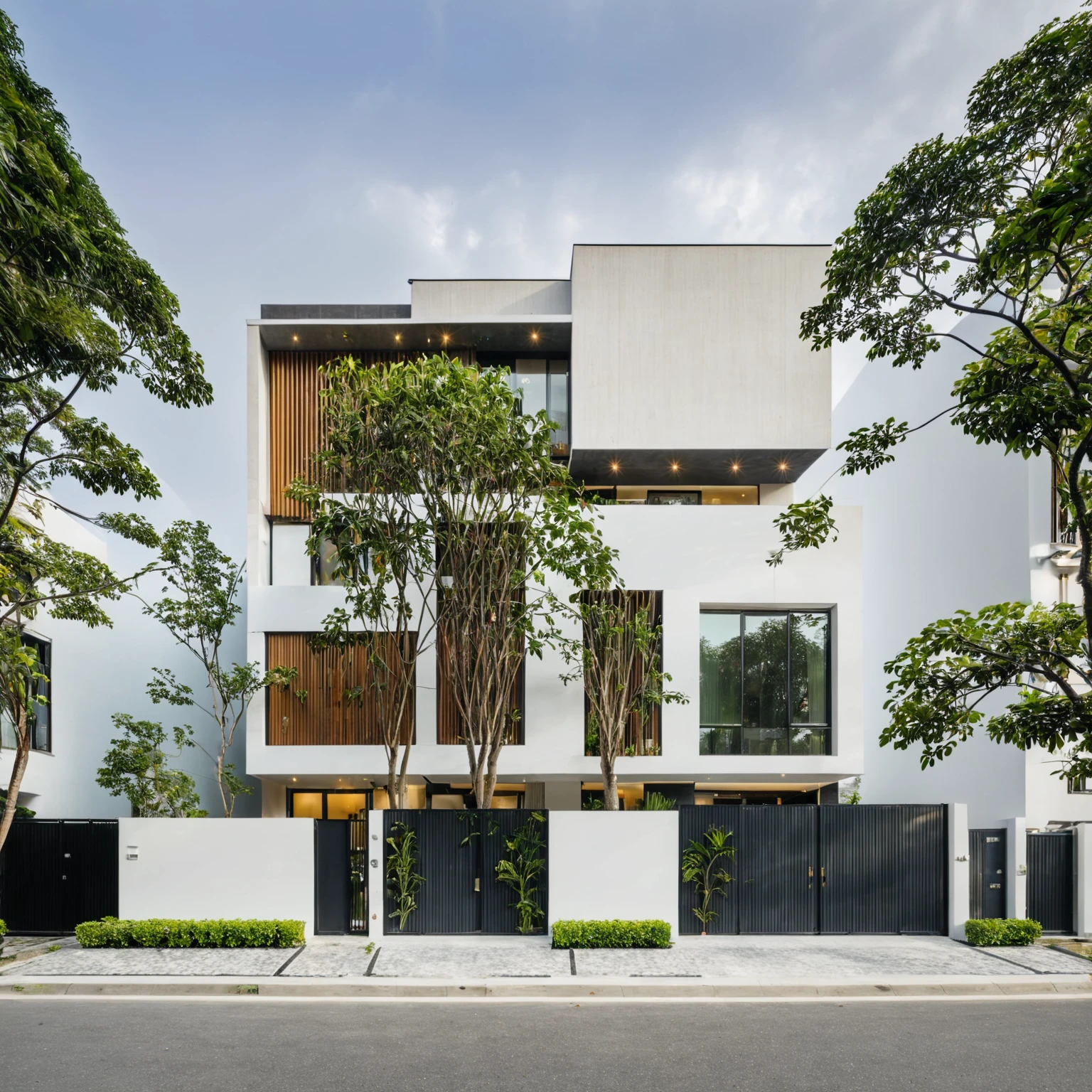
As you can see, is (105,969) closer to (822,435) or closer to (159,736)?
(159,736)

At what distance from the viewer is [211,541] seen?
17328mm

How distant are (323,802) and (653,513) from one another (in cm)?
1097

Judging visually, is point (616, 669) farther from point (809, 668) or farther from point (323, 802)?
point (323, 802)

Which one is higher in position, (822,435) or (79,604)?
(822,435)

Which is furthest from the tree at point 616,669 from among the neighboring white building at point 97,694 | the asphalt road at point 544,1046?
the neighboring white building at point 97,694

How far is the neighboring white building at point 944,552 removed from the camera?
64.2 feet

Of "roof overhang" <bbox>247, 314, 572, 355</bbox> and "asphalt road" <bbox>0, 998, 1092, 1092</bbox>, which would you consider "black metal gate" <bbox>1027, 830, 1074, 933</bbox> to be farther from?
"roof overhang" <bbox>247, 314, 572, 355</bbox>

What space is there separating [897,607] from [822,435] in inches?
421

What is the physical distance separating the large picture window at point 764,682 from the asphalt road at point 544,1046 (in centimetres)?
746

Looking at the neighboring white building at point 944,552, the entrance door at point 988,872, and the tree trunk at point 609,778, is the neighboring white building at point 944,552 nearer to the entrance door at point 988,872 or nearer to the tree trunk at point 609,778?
the tree trunk at point 609,778

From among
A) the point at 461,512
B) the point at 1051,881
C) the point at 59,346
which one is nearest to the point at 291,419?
the point at 461,512

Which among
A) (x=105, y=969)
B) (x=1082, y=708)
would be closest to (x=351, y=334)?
(x=105, y=969)

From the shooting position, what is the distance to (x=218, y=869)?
1285cm

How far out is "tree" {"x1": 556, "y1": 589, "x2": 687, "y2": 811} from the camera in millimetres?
15953
